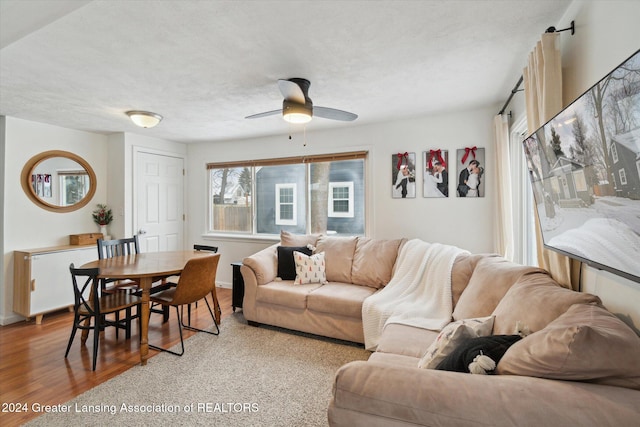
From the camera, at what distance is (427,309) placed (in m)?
2.47

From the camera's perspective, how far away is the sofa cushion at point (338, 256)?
11.4 feet

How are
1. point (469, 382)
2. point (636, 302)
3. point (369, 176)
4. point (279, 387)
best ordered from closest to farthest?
1. point (469, 382)
2. point (636, 302)
3. point (279, 387)
4. point (369, 176)

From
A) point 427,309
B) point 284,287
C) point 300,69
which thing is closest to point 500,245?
point 427,309

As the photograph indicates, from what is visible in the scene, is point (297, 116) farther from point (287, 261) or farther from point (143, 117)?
point (143, 117)

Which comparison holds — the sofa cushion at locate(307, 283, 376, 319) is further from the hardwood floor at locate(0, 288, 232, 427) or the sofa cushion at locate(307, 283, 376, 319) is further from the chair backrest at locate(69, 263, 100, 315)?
the chair backrest at locate(69, 263, 100, 315)

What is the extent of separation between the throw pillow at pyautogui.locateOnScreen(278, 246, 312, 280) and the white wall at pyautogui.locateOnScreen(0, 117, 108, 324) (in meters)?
2.93

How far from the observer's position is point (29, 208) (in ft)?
12.2

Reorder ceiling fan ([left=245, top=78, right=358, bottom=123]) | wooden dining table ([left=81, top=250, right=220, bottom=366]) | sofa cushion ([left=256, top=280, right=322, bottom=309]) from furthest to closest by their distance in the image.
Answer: sofa cushion ([left=256, top=280, right=322, bottom=309]) → wooden dining table ([left=81, top=250, right=220, bottom=366]) → ceiling fan ([left=245, top=78, right=358, bottom=123])

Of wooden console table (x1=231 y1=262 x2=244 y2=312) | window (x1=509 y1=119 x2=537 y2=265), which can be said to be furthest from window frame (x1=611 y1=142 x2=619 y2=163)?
wooden console table (x1=231 y1=262 x2=244 y2=312)

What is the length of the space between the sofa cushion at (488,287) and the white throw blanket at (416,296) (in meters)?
0.25

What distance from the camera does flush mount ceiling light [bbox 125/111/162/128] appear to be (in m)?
3.25

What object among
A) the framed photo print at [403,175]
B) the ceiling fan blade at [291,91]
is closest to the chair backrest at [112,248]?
the ceiling fan blade at [291,91]

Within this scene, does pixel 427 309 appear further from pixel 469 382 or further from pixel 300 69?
pixel 300 69

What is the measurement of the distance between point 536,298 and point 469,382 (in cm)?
71
